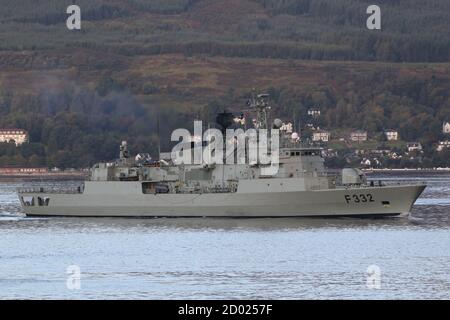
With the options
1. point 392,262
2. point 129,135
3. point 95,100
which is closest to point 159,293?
point 392,262

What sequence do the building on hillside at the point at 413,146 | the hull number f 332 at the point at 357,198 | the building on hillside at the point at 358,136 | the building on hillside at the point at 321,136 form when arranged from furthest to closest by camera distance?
the building on hillside at the point at 358,136
the building on hillside at the point at 413,146
the building on hillside at the point at 321,136
the hull number f 332 at the point at 357,198

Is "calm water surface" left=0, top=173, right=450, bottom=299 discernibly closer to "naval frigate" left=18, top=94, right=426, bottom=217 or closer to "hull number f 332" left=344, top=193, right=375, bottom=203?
"naval frigate" left=18, top=94, right=426, bottom=217

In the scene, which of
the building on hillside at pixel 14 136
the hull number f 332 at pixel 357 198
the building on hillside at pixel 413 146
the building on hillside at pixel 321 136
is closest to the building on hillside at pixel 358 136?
the building on hillside at pixel 413 146

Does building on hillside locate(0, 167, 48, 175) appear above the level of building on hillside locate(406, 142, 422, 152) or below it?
below

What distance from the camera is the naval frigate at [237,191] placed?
64.4 m

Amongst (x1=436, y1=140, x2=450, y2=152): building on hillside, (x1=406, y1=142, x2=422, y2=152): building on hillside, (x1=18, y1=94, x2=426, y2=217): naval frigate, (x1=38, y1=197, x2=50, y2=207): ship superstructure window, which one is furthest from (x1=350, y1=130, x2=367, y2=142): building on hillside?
(x1=18, y1=94, x2=426, y2=217): naval frigate

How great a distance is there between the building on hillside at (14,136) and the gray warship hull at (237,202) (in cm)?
9382

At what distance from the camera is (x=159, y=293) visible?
129 ft

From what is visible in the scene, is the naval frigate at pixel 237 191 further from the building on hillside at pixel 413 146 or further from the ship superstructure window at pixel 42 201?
the building on hillside at pixel 413 146

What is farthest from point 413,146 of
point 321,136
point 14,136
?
point 14,136

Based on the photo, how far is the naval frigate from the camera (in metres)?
64.4

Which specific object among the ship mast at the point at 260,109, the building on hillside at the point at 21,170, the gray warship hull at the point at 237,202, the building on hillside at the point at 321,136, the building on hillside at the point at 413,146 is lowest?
the gray warship hull at the point at 237,202

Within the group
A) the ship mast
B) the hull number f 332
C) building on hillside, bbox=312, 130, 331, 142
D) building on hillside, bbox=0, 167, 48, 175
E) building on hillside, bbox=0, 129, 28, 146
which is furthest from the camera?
building on hillside, bbox=312, 130, 331, 142

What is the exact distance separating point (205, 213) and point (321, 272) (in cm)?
2388
